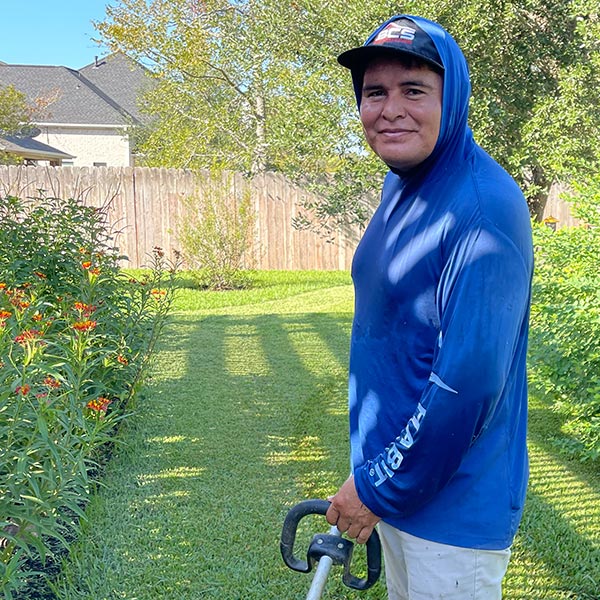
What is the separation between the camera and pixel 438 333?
4.45ft

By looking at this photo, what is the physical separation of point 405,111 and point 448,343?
0.48 meters

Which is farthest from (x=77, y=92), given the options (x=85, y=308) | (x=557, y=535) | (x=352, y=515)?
(x=352, y=515)

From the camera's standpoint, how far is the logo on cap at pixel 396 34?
1354 millimetres

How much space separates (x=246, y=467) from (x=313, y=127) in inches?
247

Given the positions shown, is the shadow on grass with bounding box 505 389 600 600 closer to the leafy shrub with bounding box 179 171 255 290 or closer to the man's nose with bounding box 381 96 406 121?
the man's nose with bounding box 381 96 406 121

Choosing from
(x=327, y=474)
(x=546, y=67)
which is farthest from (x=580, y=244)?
(x=546, y=67)

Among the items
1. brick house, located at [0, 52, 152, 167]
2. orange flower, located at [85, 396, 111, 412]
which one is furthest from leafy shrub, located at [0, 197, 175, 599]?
brick house, located at [0, 52, 152, 167]

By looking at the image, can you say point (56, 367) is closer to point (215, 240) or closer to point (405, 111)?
point (405, 111)

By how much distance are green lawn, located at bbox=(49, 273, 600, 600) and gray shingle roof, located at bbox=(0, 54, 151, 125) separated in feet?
86.3

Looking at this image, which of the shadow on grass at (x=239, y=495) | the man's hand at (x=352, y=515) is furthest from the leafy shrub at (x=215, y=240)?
the man's hand at (x=352, y=515)

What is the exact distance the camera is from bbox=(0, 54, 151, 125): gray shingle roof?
31562 mm

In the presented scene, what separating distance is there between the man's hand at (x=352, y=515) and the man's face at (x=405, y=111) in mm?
687

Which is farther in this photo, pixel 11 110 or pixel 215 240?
pixel 11 110

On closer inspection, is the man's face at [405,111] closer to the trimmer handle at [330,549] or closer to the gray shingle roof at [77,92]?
the trimmer handle at [330,549]
